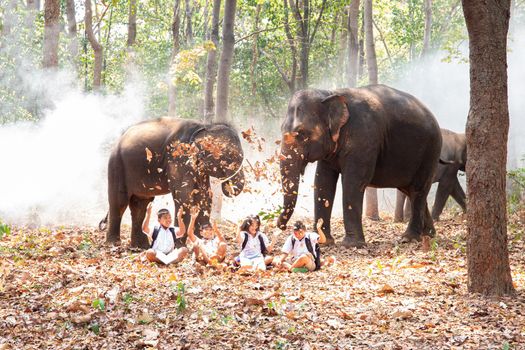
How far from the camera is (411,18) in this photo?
127ft

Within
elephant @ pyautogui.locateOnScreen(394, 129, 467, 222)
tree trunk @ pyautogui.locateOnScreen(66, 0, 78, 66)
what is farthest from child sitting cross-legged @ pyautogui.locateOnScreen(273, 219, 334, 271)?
tree trunk @ pyautogui.locateOnScreen(66, 0, 78, 66)

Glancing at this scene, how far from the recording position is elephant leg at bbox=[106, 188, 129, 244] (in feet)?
47.1

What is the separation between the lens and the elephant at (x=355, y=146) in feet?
42.8

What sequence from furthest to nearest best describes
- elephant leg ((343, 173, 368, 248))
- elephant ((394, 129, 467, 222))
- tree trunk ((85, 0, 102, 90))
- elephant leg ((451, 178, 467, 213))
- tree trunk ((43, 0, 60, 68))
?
tree trunk ((85, 0, 102, 90))
tree trunk ((43, 0, 60, 68))
elephant leg ((451, 178, 467, 213))
elephant ((394, 129, 467, 222))
elephant leg ((343, 173, 368, 248))

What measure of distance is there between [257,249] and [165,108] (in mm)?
24624

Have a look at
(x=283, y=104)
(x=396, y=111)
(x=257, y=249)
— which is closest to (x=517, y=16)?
(x=283, y=104)

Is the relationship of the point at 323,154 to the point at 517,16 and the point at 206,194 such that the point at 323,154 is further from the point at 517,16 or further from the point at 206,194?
the point at 517,16

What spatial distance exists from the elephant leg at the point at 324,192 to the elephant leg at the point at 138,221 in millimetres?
3076

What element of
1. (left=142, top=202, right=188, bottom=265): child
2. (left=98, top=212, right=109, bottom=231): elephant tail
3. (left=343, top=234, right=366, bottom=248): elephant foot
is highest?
(left=142, top=202, right=188, bottom=265): child

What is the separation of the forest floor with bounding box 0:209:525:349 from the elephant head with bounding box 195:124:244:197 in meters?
2.13

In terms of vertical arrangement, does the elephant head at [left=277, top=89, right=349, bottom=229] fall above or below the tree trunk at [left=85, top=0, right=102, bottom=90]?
below

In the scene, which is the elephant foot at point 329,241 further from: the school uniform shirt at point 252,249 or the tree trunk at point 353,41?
the tree trunk at point 353,41

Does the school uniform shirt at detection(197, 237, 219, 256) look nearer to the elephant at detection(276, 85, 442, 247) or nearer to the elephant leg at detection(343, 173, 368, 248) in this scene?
the elephant at detection(276, 85, 442, 247)

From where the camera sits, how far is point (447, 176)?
60.1 ft
